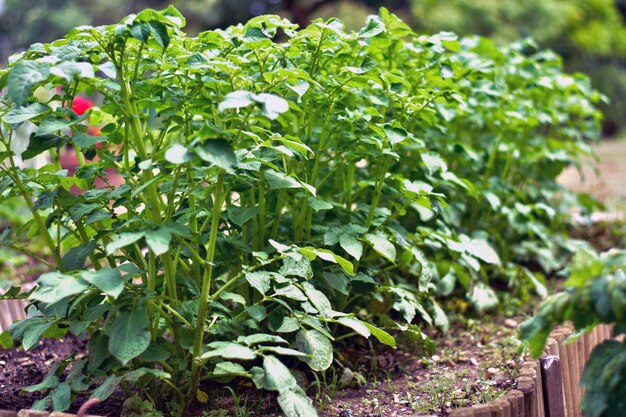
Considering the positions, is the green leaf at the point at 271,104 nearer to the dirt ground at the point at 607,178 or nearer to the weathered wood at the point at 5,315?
the weathered wood at the point at 5,315

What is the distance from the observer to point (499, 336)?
2.93 metres

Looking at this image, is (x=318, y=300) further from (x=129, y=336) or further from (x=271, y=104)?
(x=271, y=104)

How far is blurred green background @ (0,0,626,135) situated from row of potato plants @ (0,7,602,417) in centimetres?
1018

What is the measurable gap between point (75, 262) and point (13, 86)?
1.89 ft

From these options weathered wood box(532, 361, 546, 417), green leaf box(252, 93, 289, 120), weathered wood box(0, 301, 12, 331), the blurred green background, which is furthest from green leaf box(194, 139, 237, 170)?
the blurred green background

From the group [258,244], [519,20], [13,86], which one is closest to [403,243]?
[258,244]

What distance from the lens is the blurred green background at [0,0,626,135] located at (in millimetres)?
13070

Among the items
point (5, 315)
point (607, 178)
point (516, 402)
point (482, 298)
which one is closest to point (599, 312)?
point (516, 402)

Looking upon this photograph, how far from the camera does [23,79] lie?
160 cm

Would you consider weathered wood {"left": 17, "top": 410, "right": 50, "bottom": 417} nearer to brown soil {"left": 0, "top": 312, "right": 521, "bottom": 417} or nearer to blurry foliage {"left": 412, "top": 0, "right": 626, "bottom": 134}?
brown soil {"left": 0, "top": 312, "right": 521, "bottom": 417}

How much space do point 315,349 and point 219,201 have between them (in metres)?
0.47

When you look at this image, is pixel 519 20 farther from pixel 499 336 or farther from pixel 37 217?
pixel 37 217

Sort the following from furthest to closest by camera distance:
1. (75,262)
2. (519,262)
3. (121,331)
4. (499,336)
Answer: (519,262) → (499,336) → (75,262) → (121,331)

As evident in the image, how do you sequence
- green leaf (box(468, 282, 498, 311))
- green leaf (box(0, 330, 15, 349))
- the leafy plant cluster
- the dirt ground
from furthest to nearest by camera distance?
the dirt ground, green leaf (box(468, 282, 498, 311)), green leaf (box(0, 330, 15, 349)), the leafy plant cluster
